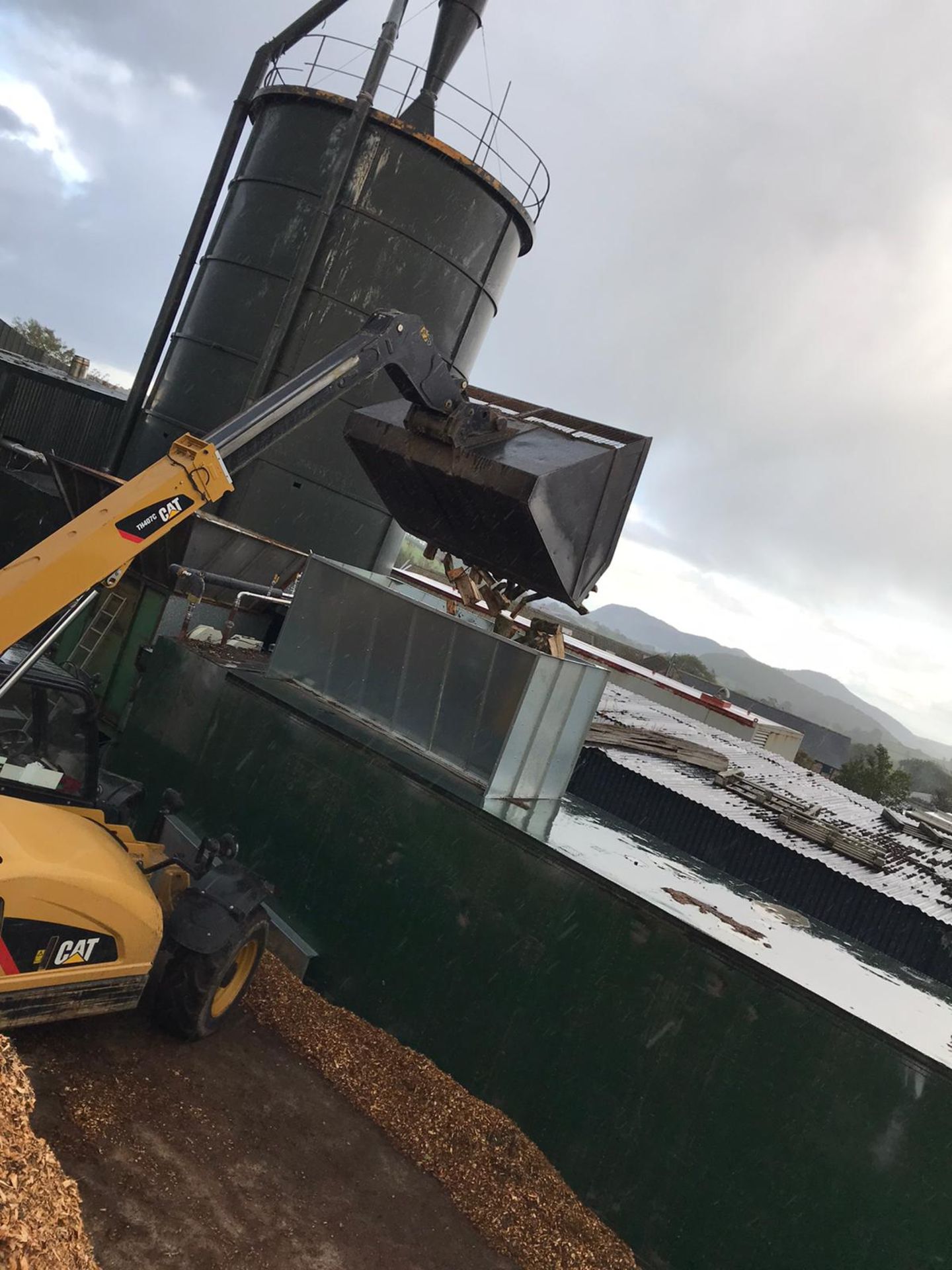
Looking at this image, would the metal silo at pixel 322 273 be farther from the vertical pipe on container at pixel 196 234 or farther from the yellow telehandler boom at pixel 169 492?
the yellow telehandler boom at pixel 169 492

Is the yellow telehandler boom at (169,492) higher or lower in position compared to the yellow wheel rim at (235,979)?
higher

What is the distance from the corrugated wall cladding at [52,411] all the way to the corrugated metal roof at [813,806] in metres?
13.6

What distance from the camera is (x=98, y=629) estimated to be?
11945 mm

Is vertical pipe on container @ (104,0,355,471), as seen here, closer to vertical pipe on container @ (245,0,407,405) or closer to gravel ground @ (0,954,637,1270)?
vertical pipe on container @ (245,0,407,405)

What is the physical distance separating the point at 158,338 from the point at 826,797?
49.6ft

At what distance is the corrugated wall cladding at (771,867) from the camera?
10.4 metres

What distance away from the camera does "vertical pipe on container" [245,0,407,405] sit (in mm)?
14234

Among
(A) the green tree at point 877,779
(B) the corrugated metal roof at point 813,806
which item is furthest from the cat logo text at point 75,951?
(A) the green tree at point 877,779

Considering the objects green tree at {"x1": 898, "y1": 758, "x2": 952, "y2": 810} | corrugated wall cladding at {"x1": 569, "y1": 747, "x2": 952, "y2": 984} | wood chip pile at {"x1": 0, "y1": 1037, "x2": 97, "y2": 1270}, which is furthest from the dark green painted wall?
green tree at {"x1": 898, "y1": 758, "x2": 952, "y2": 810}

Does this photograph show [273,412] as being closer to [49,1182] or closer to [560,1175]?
[49,1182]

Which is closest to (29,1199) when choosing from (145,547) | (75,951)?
(75,951)

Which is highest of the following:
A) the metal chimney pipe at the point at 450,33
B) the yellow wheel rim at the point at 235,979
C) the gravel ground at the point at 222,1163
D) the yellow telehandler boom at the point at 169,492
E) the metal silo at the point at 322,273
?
the metal chimney pipe at the point at 450,33

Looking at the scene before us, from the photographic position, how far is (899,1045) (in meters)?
5.90

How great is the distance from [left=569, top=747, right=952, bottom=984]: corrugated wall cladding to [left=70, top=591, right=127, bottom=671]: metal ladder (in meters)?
6.70
